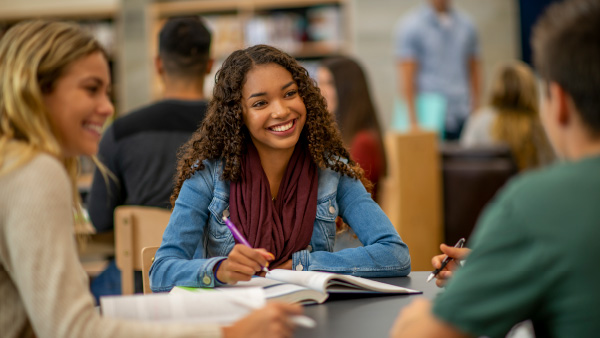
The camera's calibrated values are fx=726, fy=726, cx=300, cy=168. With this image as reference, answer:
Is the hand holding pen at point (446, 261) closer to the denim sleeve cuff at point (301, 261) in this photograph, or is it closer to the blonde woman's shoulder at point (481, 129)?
the denim sleeve cuff at point (301, 261)

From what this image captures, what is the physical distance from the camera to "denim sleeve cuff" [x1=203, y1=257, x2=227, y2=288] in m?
1.50

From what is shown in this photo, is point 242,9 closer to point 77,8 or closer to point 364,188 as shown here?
point 77,8

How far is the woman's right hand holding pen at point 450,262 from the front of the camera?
4.80ft

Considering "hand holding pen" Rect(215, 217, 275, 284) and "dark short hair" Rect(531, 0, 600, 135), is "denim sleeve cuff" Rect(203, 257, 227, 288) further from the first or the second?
"dark short hair" Rect(531, 0, 600, 135)

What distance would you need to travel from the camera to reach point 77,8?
663 centimetres

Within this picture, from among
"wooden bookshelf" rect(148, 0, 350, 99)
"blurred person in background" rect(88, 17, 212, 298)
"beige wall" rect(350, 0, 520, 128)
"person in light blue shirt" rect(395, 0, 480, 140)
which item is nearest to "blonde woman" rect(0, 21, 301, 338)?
"blurred person in background" rect(88, 17, 212, 298)

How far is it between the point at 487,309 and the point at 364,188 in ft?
3.51

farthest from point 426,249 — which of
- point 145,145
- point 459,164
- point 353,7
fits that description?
point 353,7

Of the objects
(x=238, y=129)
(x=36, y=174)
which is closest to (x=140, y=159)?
(x=238, y=129)

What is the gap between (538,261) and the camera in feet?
2.77

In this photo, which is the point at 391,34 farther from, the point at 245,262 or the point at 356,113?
the point at 245,262

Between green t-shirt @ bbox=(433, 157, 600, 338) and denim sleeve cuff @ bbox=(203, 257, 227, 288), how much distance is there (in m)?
0.69

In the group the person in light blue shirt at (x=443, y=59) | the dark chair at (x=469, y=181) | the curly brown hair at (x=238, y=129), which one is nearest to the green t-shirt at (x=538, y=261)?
the curly brown hair at (x=238, y=129)

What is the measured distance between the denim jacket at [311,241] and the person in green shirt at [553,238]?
0.73 meters
